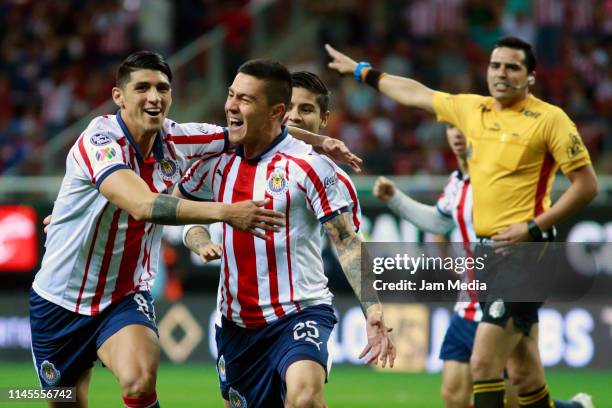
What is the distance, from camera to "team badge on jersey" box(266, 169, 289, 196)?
5891 mm

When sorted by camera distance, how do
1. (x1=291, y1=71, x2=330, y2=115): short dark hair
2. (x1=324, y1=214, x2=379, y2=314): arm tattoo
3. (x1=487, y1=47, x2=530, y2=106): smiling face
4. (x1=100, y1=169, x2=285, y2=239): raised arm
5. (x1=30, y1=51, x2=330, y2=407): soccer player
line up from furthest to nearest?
(x1=487, y1=47, x2=530, y2=106): smiling face, (x1=291, y1=71, x2=330, y2=115): short dark hair, (x1=30, y1=51, x2=330, y2=407): soccer player, (x1=324, y1=214, x2=379, y2=314): arm tattoo, (x1=100, y1=169, x2=285, y2=239): raised arm

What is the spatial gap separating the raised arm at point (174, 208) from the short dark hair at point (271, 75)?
72 cm

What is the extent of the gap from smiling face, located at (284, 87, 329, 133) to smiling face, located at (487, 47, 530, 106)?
1185 mm

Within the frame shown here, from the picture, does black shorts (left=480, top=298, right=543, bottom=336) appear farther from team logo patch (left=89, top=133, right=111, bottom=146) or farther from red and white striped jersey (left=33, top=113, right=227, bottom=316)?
team logo patch (left=89, top=133, right=111, bottom=146)

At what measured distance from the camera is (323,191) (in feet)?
19.1

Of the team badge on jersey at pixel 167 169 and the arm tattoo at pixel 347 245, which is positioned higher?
the team badge on jersey at pixel 167 169

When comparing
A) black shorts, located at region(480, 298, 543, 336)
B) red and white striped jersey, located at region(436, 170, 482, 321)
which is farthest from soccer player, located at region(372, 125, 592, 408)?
black shorts, located at region(480, 298, 543, 336)

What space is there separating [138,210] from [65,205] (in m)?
0.80

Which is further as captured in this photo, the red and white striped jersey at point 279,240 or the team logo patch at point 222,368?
the team logo patch at point 222,368

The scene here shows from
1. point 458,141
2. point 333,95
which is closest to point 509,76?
point 458,141

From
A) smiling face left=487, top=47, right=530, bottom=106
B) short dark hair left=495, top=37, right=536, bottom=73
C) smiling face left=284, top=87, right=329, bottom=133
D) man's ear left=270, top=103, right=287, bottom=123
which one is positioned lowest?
man's ear left=270, top=103, right=287, bottom=123

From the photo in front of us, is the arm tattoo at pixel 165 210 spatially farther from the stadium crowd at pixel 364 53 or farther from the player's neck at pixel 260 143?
the stadium crowd at pixel 364 53

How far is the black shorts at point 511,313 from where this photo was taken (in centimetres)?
705

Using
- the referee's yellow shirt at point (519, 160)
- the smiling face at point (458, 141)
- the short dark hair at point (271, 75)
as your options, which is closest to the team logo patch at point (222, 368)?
the short dark hair at point (271, 75)
